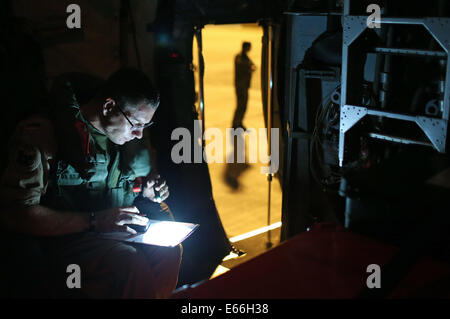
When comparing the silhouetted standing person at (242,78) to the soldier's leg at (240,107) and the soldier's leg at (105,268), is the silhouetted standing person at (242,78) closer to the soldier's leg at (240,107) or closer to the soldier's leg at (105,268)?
the soldier's leg at (240,107)

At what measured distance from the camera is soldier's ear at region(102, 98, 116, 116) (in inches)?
130

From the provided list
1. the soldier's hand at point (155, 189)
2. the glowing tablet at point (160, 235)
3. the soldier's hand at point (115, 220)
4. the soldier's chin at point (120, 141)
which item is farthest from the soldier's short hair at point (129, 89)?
the glowing tablet at point (160, 235)

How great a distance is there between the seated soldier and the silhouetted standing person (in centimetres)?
207

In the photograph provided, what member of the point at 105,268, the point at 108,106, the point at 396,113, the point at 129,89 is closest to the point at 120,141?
the point at 108,106

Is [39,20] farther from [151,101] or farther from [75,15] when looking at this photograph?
[151,101]

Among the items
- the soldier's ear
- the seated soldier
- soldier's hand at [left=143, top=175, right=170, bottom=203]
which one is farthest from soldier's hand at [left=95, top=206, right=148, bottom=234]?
the soldier's ear

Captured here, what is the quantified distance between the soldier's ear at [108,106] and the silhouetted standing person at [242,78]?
91.0 inches

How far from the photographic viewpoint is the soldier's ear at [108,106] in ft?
10.8

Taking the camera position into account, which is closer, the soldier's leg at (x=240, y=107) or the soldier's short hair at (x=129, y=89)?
the soldier's short hair at (x=129, y=89)

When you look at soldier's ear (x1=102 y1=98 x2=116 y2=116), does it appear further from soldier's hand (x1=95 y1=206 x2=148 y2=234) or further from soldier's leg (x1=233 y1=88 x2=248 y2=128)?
soldier's leg (x1=233 y1=88 x2=248 y2=128)

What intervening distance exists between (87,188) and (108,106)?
64 centimetres
